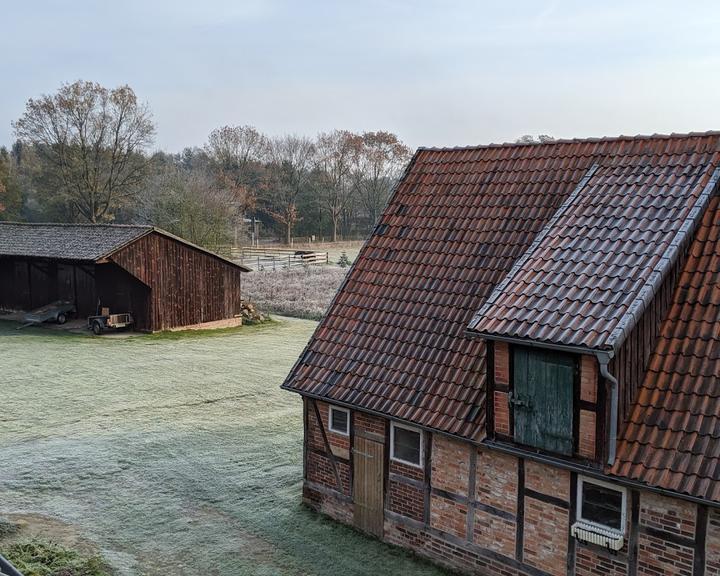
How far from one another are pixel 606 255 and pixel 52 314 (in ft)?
86.3

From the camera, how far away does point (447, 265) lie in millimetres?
11688

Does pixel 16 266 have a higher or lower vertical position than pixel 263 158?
lower

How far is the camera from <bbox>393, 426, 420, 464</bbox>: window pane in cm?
1049

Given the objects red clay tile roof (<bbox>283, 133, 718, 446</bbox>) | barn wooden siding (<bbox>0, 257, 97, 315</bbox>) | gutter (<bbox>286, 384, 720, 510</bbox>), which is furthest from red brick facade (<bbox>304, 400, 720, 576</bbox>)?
barn wooden siding (<bbox>0, 257, 97, 315</bbox>)

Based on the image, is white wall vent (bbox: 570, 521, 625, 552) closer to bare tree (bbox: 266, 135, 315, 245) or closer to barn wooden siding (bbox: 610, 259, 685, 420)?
barn wooden siding (bbox: 610, 259, 685, 420)

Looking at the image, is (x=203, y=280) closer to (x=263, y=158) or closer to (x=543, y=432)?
(x=543, y=432)

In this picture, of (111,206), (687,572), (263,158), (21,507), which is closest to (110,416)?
(21,507)

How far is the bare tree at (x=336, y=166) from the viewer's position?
6762 centimetres

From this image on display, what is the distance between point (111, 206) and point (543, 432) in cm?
4606

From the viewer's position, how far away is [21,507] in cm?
1225

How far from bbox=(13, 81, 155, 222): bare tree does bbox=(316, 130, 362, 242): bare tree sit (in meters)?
21.5

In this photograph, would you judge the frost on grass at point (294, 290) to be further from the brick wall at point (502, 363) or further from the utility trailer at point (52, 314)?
the brick wall at point (502, 363)

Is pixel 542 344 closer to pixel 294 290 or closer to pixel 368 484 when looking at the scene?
pixel 368 484

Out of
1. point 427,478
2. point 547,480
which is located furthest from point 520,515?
point 427,478
